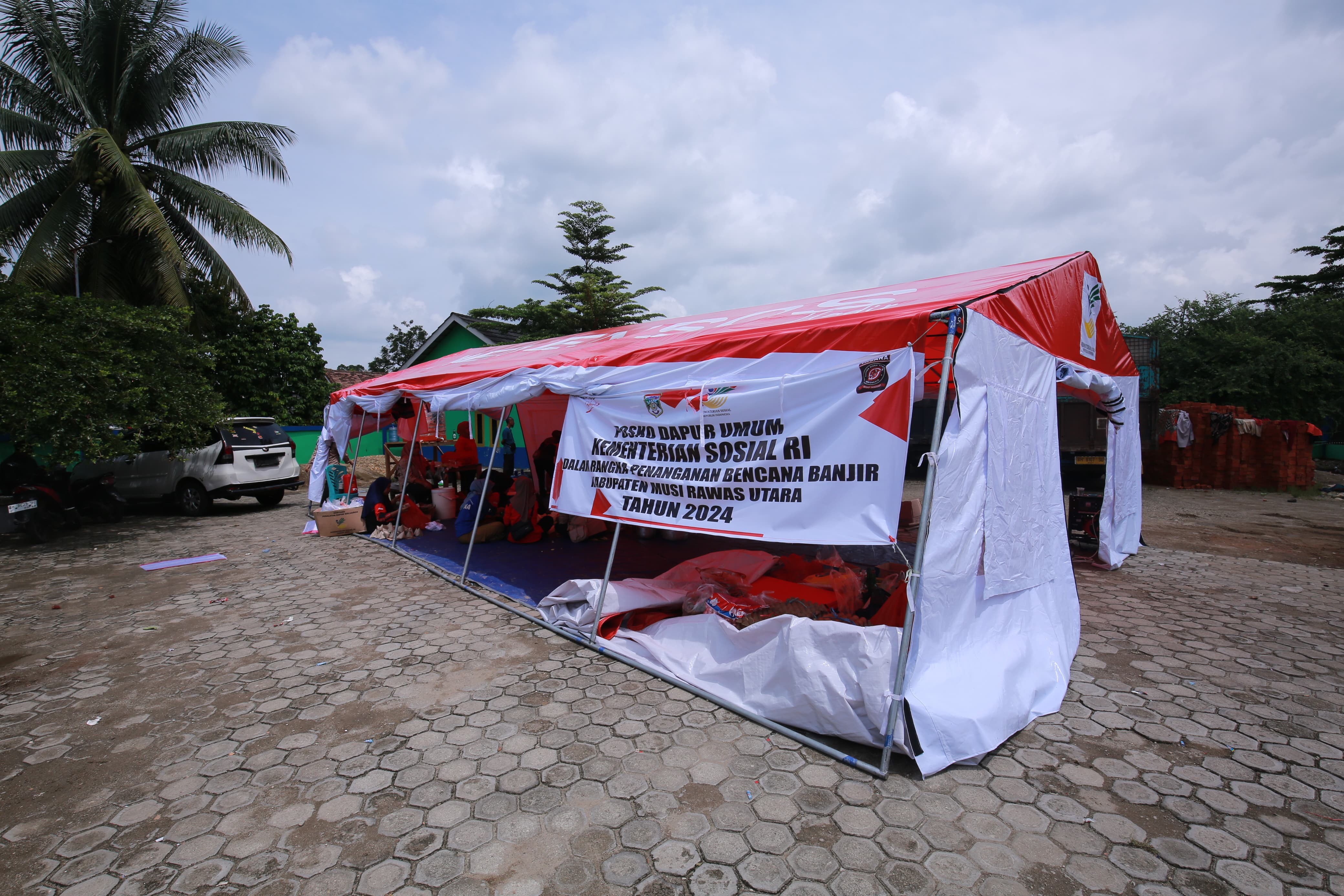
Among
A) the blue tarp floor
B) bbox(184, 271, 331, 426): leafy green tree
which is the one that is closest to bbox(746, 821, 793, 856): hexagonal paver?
the blue tarp floor

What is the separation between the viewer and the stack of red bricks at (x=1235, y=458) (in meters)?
12.7

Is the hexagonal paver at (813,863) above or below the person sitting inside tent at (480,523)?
below

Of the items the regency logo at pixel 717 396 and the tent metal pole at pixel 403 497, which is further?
the tent metal pole at pixel 403 497

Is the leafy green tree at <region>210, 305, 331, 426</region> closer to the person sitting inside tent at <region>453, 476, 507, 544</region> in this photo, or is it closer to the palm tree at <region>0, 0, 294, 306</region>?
the palm tree at <region>0, 0, 294, 306</region>

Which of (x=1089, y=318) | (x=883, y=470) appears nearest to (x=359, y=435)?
(x=883, y=470)

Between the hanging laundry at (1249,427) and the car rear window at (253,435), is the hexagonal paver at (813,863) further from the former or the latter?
the hanging laundry at (1249,427)

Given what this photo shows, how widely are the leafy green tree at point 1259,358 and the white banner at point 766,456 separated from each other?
18424 mm

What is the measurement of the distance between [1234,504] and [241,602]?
50.5ft

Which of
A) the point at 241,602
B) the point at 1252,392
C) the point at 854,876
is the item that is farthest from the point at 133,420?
the point at 1252,392

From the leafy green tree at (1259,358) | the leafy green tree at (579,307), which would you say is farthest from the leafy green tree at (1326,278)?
the leafy green tree at (579,307)

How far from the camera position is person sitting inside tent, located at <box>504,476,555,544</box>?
8.05 meters

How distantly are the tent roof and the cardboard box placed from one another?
2989 millimetres

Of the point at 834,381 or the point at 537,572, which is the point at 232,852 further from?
the point at 537,572

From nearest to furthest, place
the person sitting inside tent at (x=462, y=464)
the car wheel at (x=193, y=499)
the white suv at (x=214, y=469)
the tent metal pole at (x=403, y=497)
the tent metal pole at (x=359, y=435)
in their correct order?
1. the tent metal pole at (x=403, y=497)
2. the tent metal pole at (x=359, y=435)
3. the person sitting inside tent at (x=462, y=464)
4. the white suv at (x=214, y=469)
5. the car wheel at (x=193, y=499)
